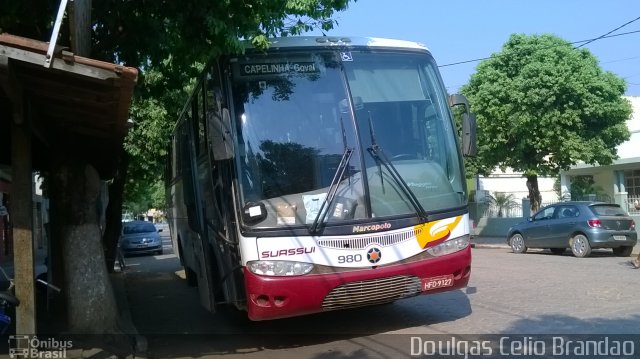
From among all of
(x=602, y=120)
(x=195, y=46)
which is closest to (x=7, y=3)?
(x=195, y=46)

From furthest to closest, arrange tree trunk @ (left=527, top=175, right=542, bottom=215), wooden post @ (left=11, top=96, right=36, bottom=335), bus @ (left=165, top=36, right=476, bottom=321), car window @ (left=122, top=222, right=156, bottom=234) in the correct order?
car window @ (left=122, top=222, right=156, bottom=234) < tree trunk @ (left=527, top=175, right=542, bottom=215) < bus @ (left=165, top=36, right=476, bottom=321) < wooden post @ (left=11, top=96, right=36, bottom=335)

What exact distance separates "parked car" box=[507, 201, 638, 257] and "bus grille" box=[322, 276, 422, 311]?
1115cm

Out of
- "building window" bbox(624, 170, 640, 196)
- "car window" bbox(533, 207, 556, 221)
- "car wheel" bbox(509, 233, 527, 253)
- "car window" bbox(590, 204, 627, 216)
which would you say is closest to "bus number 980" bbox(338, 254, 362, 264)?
"car window" bbox(590, 204, 627, 216)

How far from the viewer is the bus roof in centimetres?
742

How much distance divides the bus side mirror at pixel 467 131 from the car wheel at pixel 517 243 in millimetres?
12853

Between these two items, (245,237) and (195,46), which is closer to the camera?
(245,237)

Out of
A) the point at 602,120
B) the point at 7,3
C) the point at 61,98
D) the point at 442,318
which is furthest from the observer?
the point at 602,120

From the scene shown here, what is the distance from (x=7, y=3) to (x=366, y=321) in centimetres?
593

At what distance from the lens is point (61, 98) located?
6375 millimetres

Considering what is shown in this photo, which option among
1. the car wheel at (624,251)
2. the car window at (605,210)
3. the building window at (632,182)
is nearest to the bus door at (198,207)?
the car window at (605,210)

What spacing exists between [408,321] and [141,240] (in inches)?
920

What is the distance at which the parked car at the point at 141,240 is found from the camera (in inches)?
1150

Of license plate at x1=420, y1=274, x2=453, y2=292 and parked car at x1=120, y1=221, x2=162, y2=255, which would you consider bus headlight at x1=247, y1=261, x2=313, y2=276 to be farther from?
parked car at x1=120, y1=221, x2=162, y2=255

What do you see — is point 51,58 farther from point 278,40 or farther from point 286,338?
point 286,338
